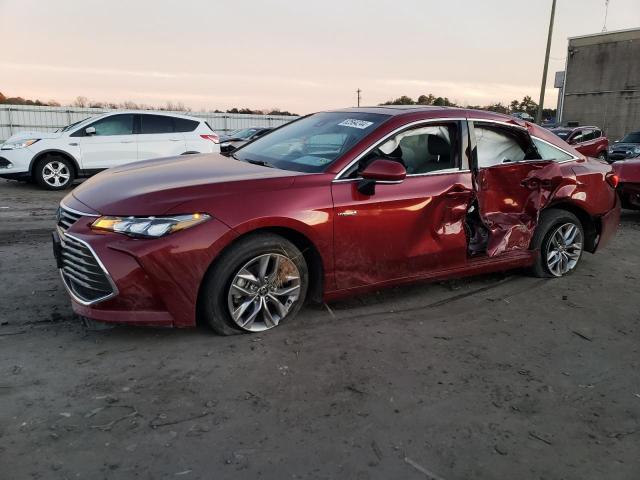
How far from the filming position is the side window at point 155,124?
37.3 feet

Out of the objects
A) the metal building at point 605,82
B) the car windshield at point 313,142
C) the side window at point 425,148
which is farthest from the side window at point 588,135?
the metal building at point 605,82

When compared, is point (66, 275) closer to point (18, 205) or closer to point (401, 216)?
point (401, 216)

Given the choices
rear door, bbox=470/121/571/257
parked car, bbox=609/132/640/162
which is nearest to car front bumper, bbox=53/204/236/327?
rear door, bbox=470/121/571/257

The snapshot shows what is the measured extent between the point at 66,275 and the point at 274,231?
4.71 feet

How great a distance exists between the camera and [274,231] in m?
3.74

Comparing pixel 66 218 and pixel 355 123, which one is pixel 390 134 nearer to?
pixel 355 123

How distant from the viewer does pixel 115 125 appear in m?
11.1

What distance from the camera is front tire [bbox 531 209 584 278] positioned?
17.0 ft

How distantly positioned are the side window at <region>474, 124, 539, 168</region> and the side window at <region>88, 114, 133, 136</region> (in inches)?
334

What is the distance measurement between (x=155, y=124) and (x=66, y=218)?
328 inches

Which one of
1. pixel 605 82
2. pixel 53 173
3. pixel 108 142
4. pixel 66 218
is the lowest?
pixel 53 173

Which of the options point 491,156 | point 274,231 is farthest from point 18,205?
point 491,156

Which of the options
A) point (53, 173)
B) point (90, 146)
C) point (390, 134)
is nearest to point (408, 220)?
point (390, 134)

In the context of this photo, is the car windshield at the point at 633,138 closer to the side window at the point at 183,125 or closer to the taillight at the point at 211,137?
the taillight at the point at 211,137
